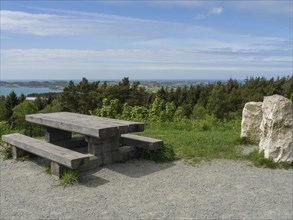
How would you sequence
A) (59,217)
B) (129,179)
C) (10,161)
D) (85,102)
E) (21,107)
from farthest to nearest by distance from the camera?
1. (85,102)
2. (21,107)
3. (10,161)
4. (129,179)
5. (59,217)

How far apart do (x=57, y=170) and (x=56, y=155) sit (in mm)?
353

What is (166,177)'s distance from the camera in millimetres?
5418

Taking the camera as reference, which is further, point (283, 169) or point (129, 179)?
point (283, 169)

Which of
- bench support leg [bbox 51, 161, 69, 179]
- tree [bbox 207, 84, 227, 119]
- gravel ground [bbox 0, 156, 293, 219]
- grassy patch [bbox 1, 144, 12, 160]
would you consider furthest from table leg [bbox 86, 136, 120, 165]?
tree [bbox 207, 84, 227, 119]

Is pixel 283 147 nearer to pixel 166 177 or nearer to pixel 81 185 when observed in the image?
pixel 166 177

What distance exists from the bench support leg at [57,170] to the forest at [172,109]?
6.59 ft

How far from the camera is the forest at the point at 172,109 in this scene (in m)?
7.71

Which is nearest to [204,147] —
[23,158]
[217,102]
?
[23,158]

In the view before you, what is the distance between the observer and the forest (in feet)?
25.3

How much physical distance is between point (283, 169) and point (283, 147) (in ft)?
1.40

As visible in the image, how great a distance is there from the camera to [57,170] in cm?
527

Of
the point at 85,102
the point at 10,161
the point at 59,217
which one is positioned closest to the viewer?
the point at 59,217

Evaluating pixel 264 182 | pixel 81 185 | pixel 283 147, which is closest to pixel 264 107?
pixel 283 147

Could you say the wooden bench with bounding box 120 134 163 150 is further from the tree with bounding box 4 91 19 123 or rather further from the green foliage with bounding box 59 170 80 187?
the tree with bounding box 4 91 19 123
